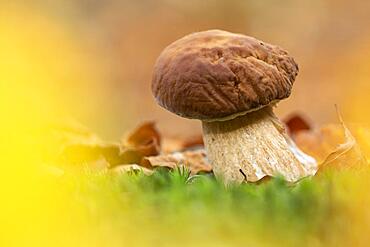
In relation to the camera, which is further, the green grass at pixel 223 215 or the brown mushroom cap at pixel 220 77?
the brown mushroom cap at pixel 220 77

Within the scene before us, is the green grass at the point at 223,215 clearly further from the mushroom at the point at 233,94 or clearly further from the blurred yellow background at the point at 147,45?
the blurred yellow background at the point at 147,45

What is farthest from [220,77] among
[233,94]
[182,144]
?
[182,144]

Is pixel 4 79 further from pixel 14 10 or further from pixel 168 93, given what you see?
pixel 14 10

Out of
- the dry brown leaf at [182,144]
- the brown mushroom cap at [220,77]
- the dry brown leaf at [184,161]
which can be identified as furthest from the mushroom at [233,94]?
the dry brown leaf at [182,144]

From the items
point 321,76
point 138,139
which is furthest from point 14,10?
point 138,139

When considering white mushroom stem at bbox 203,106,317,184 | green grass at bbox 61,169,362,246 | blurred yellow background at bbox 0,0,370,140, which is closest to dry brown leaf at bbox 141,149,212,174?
white mushroom stem at bbox 203,106,317,184

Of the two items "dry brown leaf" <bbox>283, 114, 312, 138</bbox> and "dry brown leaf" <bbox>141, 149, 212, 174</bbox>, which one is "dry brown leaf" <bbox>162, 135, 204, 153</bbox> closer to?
"dry brown leaf" <bbox>283, 114, 312, 138</bbox>
